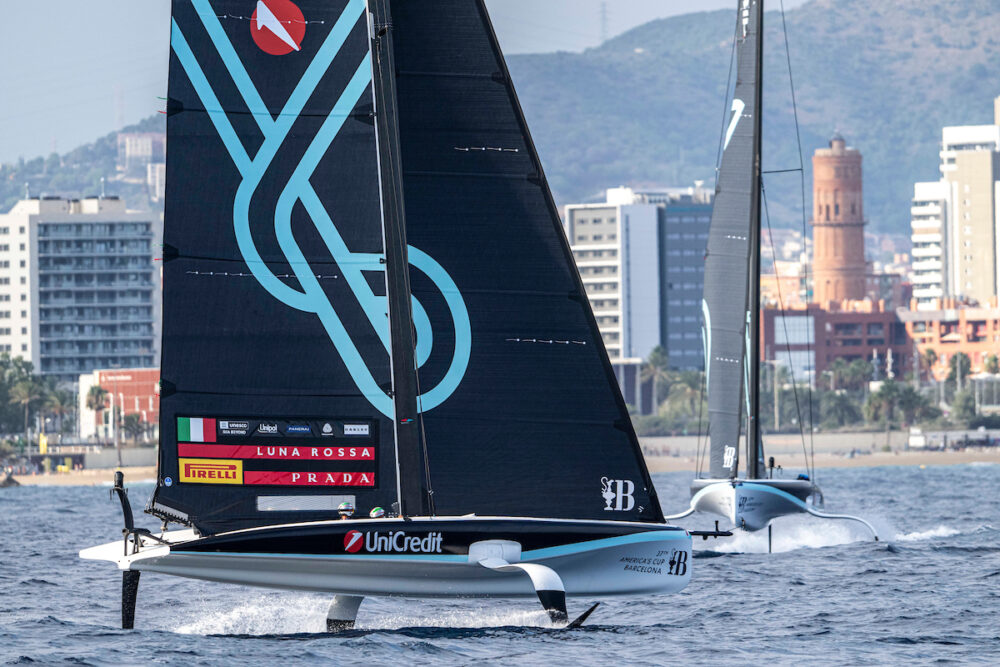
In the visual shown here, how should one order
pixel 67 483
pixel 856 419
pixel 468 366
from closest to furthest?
pixel 468 366, pixel 67 483, pixel 856 419

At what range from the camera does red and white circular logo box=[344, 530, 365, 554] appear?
18984mm

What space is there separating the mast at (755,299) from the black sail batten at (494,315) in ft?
59.8

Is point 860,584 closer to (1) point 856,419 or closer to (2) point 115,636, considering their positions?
(2) point 115,636

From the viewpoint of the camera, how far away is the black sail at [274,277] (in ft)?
64.7

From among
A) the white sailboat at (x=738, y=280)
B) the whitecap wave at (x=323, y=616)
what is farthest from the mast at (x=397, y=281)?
the white sailboat at (x=738, y=280)

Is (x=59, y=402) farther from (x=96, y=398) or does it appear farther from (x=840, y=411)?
(x=840, y=411)

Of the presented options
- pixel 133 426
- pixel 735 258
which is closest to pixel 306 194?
pixel 735 258

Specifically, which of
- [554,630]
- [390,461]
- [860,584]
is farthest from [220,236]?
[860,584]

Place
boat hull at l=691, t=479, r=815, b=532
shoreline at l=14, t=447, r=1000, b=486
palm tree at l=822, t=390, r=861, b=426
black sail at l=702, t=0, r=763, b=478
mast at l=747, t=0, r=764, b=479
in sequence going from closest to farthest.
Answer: boat hull at l=691, t=479, r=815, b=532, mast at l=747, t=0, r=764, b=479, black sail at l=702, t=0, r=763, b=478, shoreline at l=14, t=447, r=1000, b=486, palm tree at l=822, t=390, r=861, b=426

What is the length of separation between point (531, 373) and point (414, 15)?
4.56m

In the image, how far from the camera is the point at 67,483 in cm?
14088

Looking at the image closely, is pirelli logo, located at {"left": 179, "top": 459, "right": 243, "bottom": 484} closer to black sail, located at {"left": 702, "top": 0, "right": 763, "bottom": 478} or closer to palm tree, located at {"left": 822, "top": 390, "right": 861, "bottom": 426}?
black sail, located at {"left": 702, "top": 0, "right": 763, "bottom": 478}

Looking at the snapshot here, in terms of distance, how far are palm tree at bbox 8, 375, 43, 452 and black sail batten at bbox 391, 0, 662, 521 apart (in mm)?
147488

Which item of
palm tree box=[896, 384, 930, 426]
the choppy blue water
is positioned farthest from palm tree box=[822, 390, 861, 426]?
the choppy blue water
